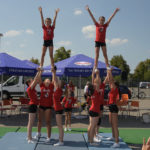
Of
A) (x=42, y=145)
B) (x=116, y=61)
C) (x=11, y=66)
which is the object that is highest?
(x=116, y=61)

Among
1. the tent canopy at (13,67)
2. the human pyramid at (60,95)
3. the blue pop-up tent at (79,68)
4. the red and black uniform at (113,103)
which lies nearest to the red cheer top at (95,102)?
the human pyramid at (60,95)

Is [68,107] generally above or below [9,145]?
above

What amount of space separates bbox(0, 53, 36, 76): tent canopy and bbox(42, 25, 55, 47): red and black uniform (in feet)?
15.0

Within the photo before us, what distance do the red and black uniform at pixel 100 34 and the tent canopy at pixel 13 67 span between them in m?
5.34

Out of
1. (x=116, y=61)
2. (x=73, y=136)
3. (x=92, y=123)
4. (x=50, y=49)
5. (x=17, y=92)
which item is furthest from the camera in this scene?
(x=116, y=61)

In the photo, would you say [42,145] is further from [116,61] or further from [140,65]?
[140,65]

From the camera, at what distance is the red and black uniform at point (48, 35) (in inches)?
250

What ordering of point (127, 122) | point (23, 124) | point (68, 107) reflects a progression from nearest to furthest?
point (68, 107)
point (23, 124)
point (127, 122)

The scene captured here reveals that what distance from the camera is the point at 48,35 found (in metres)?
6.38

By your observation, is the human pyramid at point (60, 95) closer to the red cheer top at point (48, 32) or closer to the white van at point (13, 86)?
the red cheer top at point (48, 32)

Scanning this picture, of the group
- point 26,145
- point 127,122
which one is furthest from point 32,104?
point 127,122

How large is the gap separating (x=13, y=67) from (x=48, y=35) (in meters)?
4.83

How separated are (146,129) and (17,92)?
11710 mm

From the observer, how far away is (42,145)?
→ 600 centimetres
